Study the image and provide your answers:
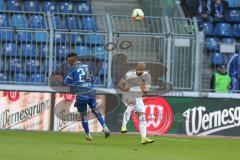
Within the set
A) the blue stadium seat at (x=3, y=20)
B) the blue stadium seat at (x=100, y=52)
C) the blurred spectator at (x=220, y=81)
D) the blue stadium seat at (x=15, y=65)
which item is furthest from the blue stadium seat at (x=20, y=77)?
the blurred spectator at (x=220, y=81)

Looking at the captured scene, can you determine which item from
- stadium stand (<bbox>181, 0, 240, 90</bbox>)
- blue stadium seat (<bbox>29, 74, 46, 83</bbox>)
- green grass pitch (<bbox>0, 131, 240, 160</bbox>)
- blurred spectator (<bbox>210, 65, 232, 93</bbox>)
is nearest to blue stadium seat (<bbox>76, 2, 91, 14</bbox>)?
stadium stand (<bbox>181, 0, 240, 90</bbox>)

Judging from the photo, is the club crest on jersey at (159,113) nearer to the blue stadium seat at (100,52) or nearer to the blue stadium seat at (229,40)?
the blue stadium seat at (100,52)

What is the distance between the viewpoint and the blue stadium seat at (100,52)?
21.6 metres

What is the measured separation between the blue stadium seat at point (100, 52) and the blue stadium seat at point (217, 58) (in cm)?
343

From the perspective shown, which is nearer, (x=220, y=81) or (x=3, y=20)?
(x=220, y=81)

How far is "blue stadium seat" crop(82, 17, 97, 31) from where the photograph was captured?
2320 cm

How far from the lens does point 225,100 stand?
2212cm

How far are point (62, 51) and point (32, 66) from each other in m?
1.04

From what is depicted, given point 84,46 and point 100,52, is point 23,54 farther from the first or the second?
point 100,52

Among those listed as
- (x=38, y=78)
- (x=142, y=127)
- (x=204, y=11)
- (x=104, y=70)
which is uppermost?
(x=204, y=11)

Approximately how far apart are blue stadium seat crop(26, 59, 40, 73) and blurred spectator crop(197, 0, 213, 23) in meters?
7.74

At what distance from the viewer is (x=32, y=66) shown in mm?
21594

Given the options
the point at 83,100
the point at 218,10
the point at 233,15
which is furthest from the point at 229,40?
the point at 83,100

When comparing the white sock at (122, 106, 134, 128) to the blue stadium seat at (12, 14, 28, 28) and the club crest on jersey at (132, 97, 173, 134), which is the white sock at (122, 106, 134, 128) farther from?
the blue stadium seat at (12, 14, 28, 28)
